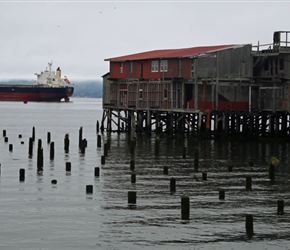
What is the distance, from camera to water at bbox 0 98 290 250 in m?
33.4

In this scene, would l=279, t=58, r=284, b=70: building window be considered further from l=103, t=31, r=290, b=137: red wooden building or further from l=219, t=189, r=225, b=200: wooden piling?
l=219, t=189, r=225, b=200: wooden piling

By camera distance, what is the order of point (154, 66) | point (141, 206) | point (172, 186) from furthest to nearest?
1. point (154, 66)
2. point (172, 186)
3. point (141, 206)

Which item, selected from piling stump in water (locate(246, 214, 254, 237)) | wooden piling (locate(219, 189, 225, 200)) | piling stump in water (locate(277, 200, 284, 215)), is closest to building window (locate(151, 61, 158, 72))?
wooden piling (locate(219, 189, 225, 200))

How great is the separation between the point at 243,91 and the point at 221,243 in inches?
2018

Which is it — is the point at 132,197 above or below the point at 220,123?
below

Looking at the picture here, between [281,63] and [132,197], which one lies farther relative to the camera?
[281,63]

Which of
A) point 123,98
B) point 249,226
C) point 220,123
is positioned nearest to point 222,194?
point 249,226

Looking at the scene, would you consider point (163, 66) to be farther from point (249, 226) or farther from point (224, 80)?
point (249, 226)

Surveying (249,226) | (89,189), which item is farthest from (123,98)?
(249,226)

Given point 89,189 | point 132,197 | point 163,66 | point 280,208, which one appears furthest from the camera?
point 163,66

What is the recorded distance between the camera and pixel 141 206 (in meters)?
39.9

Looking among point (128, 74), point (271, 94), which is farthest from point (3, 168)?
point (128, 74)

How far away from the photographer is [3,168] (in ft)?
183

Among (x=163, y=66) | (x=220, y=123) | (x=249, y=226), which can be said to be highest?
(x=163, y=66)
